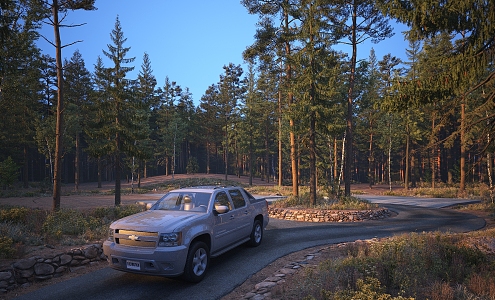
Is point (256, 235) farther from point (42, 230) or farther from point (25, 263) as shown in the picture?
point (42, 230)

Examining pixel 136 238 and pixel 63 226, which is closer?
pixel 136 238

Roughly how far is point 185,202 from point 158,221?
123cm

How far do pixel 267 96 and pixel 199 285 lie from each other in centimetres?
4602

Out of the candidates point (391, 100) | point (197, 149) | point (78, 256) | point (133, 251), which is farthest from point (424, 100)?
point (197, 149)

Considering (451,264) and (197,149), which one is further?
(197,149)

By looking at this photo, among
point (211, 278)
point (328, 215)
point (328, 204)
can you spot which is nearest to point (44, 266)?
point (211, 278)

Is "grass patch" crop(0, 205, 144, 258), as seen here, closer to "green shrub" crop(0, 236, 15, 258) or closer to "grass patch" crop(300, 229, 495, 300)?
"green shrub" crop(0, 236, 15, 258)

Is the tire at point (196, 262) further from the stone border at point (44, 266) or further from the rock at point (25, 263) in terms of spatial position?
the rock at point (25, 263)

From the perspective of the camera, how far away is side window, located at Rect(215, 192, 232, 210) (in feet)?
24.1

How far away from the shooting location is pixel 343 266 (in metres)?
5.68

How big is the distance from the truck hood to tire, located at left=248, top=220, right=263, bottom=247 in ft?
8.93

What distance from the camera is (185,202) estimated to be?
7.25 m

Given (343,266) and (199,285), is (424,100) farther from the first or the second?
(199,285)

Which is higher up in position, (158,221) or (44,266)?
(158,221)
